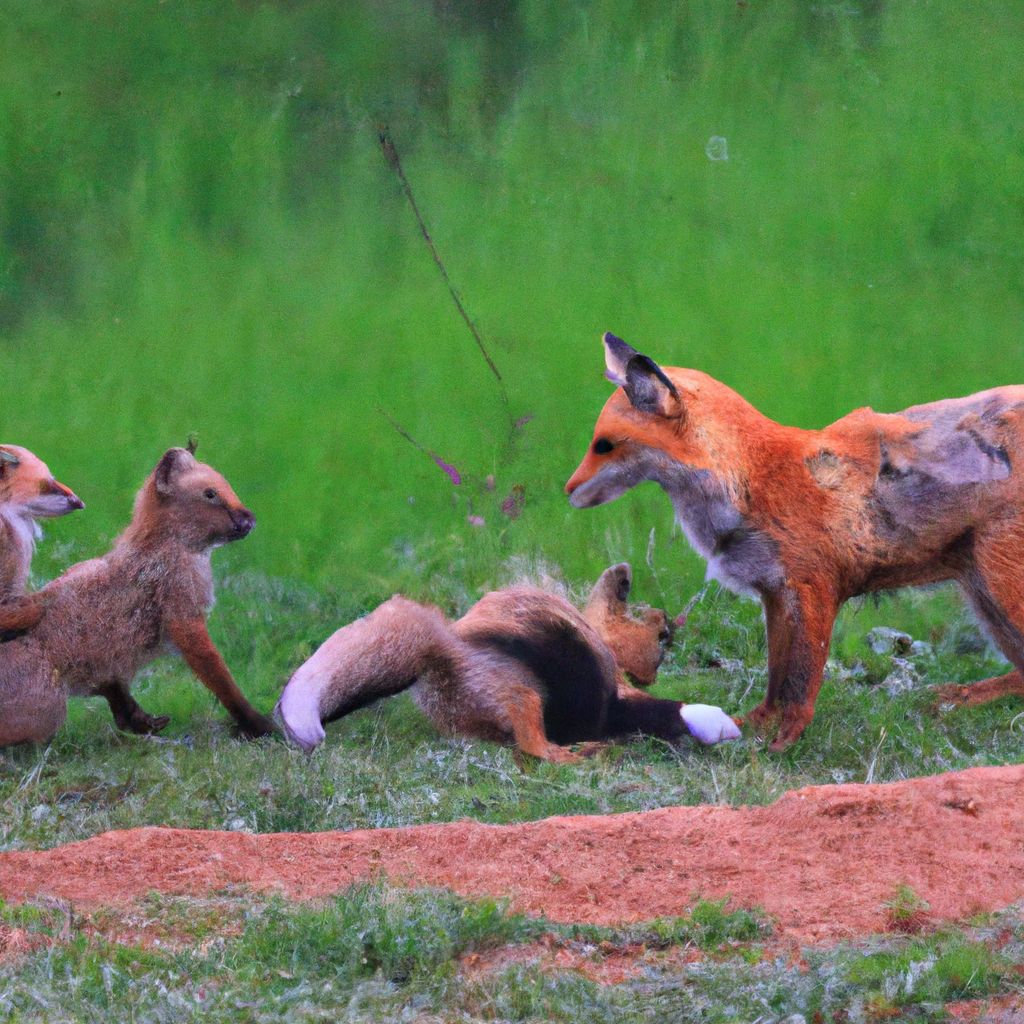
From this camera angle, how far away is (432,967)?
4051 millimetres

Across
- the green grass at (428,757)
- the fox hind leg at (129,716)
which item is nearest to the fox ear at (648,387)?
the green grass at (428,757)

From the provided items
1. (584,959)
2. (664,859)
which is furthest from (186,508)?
(584,959)

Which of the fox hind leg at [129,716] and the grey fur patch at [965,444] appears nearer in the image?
the grey fur patch at [965,444]

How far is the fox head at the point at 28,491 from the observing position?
695 cm

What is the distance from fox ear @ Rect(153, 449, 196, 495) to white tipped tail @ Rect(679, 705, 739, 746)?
93.5 inches

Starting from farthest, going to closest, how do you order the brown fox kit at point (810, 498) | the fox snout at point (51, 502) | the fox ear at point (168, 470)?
the fox snout at point (51, 502), the fox ear at point (168, 470), the brown fox kit at point (810, 498)

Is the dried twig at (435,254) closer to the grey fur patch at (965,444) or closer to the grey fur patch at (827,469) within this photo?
the grey fur patch at (827,469)

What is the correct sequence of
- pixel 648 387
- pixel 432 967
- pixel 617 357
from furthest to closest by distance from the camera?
pixel 617 357 < pixel 648 387 < pixel 432 967

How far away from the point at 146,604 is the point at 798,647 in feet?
8.90

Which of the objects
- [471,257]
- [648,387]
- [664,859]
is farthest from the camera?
[471,257]

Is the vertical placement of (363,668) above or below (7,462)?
below

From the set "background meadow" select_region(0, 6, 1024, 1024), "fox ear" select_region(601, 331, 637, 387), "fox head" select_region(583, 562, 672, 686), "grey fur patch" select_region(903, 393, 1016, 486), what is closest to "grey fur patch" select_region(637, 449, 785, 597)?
"fox ear" select_region(601, 331, 637, 387)

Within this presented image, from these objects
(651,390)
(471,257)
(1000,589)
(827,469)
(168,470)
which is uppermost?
(471,257)

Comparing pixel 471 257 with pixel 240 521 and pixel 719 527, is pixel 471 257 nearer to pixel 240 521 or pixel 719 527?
pixel 240 521
